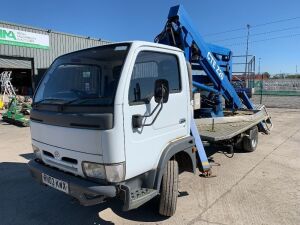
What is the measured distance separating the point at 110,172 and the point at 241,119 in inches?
201

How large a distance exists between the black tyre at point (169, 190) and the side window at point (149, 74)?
3.32ft

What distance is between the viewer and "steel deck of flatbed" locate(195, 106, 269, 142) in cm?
541

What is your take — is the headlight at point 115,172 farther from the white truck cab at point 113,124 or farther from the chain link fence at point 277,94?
the chain link fence at point 277,94

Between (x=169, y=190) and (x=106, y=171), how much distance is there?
110 centimetres

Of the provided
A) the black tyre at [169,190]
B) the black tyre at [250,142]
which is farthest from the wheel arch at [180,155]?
the black tyre at [250,142]

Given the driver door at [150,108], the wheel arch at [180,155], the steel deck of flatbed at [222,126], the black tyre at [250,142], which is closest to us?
the driver door at [150,108]

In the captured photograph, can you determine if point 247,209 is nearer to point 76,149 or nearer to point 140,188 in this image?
point 140,188

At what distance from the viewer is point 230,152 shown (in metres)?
6.69

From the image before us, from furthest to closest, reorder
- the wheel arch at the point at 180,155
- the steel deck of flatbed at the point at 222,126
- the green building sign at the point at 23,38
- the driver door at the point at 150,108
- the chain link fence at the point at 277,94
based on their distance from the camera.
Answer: the chain link fence at the point at 277,94 < the green building sign at the point at 23,38 < the steel deck of flatbed at the point at 222,126 < the wheel arch at the point at 180,155 < the driver door at the point at 150,108

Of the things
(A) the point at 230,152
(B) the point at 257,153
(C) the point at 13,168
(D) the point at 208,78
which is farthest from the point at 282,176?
(C) the point at 13,168

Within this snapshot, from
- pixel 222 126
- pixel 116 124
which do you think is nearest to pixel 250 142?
pixel 222 126

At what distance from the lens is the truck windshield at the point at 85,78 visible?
10.7ft

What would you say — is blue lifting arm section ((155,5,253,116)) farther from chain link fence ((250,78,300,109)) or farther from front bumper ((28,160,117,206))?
chain link fence ((250,78,300,109))

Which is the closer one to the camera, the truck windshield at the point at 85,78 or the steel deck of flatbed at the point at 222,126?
the truck windshield at the point at 85,78
